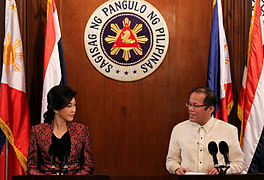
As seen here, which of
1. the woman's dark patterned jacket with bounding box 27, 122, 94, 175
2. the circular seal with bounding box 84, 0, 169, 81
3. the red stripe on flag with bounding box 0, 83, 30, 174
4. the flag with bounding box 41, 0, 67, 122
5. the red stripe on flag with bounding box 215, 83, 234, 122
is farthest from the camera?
the circular seal with bounding box 84, 0, 169, 81

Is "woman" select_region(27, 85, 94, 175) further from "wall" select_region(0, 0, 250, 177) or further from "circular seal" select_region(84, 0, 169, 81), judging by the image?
"circular seal" select_region(84, 0, 169, 81)

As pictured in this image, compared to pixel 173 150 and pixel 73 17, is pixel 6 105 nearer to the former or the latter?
pixel 73 17

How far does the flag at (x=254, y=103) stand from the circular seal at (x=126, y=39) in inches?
38.7

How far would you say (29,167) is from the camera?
3258 mm

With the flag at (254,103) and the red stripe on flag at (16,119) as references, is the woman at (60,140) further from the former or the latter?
the flag at (254,103)

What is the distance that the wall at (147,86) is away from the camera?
4.39 metres

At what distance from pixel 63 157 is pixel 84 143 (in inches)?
24.4

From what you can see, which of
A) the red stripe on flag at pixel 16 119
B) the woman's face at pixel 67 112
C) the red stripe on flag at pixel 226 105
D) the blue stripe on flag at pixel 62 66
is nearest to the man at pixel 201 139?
the red stripe on flag at pixel 226 105

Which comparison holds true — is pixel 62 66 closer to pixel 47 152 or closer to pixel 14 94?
pixel 14 94

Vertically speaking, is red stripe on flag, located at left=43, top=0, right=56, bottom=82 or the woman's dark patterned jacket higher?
red stripe on flag, located at left=43, top=0, right=56, bottom=82

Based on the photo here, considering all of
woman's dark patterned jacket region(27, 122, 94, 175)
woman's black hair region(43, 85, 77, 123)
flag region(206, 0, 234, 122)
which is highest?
flag region(206, 0, 234, 122)

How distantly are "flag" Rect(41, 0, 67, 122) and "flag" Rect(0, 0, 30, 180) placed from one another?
0.77 ft

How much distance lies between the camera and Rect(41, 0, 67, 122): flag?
401 centimetres

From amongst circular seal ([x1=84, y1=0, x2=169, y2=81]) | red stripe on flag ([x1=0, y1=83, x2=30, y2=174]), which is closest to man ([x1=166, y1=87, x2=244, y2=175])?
circular seal ([x1=84, y1=0, x2=169, y2=81])
